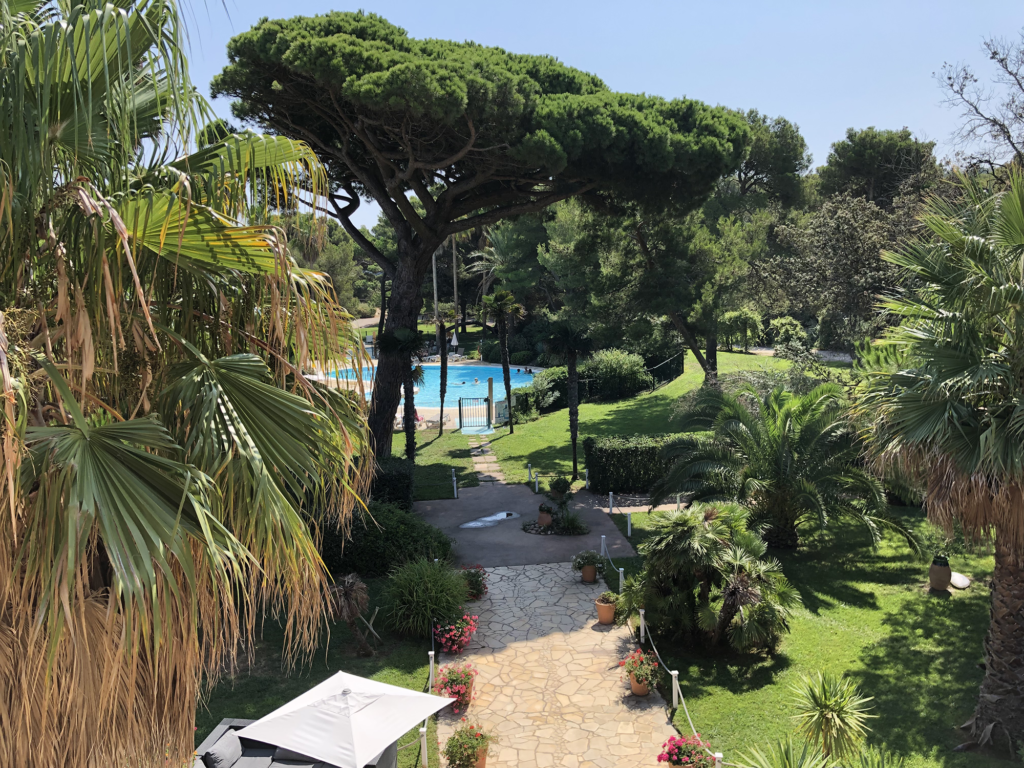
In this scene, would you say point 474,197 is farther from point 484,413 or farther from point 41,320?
point 41,320

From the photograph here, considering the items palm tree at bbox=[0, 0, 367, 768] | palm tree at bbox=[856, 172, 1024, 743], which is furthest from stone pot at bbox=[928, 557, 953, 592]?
palm tree at bbox=[0, 0, 367, 768]

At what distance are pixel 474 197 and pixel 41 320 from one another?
1680 cm

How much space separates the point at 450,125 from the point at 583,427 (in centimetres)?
1433

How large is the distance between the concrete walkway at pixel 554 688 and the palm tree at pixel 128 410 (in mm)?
6081

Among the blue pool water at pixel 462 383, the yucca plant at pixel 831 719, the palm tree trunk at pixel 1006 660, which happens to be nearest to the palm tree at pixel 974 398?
the palm tree trunk at pixel 1006 660

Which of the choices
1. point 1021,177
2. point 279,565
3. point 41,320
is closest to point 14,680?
point 279,565

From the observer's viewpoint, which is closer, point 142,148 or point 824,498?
point 142,148

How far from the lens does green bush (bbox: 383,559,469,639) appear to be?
38.0 ft

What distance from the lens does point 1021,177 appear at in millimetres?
7637

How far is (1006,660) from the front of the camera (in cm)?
849

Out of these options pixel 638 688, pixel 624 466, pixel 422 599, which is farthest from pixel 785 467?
pixel 422 599

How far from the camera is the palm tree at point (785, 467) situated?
14109 millimetres

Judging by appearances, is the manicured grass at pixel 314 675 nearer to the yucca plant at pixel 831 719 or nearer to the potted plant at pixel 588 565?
the potted plant at pixel 588 565

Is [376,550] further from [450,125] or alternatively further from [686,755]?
[450,125]
